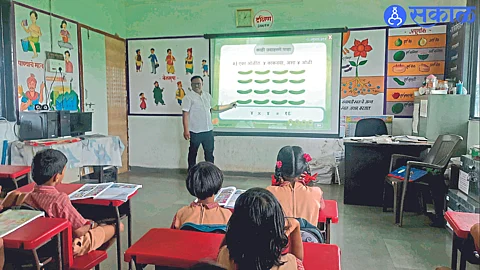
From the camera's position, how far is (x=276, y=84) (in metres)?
5.47

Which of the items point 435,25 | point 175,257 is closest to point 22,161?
point 175,257

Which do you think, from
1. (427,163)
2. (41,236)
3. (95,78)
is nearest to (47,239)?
(41,236)

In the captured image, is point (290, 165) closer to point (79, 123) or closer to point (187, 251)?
point (187, 251)

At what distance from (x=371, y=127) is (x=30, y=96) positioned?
438cm

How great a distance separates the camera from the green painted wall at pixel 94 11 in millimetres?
4570

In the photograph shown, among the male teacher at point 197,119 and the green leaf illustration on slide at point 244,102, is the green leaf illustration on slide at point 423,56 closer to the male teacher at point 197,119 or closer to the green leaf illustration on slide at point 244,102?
the green leaf illustration on slide at point 244,102

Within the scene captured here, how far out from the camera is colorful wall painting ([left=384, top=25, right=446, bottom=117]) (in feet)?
16.0

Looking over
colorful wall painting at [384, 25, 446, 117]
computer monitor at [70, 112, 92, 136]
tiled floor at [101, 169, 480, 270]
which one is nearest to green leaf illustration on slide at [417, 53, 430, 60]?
colorful wall painting at [384, 25, 446, 117]

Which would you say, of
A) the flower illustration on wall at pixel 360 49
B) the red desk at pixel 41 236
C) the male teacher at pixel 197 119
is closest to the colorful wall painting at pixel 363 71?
the flower illustration on wall at pixel 360 49

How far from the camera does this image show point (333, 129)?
208 inches

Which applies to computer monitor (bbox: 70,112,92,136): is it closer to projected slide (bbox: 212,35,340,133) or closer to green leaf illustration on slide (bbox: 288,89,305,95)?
projected slide (bbox: 212,35,340,133)

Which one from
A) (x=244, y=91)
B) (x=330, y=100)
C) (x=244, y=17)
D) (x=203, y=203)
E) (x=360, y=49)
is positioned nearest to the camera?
(x=203, y=203)

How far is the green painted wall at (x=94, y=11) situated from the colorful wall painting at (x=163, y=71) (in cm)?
40

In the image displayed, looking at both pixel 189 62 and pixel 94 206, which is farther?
pixel 189 62
